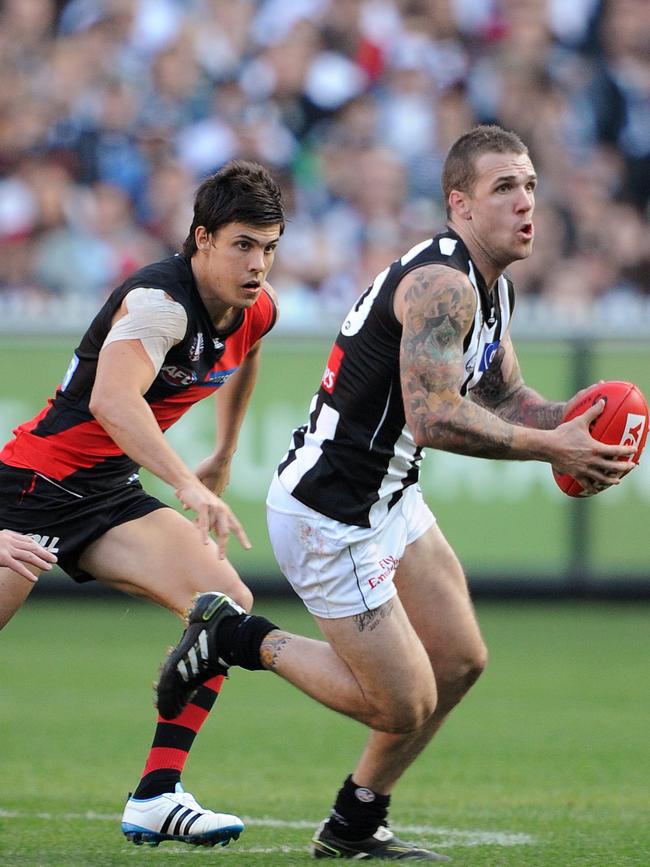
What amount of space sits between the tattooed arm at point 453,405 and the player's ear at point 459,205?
1.40 ft

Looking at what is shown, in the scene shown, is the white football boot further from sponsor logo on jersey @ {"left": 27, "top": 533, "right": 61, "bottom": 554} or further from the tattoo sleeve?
the tattoo sleeve

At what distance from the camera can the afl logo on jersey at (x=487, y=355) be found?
5172mm

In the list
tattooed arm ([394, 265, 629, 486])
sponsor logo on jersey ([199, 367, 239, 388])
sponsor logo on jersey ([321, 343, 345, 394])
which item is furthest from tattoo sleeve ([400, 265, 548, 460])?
sponsor logo on jersey ([199, 367, 239, 388])

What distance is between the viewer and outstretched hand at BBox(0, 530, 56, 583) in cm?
493

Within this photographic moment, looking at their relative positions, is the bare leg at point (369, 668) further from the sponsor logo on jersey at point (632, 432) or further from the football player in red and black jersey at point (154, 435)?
the sponsor logo on jersey at point (632, 432)

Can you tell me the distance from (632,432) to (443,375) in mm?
738

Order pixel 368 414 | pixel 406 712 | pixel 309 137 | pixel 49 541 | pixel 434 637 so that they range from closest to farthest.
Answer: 1. pixel 406 712
2. pixel 368 414
3. pixel 434 637
4. pixel 49 541
5. pixel 309 137

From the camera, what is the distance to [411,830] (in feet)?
19.0

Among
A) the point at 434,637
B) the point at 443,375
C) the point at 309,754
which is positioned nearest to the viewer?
the point at 443,375

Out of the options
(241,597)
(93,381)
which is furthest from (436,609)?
(93,381)

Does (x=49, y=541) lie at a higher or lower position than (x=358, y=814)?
higher

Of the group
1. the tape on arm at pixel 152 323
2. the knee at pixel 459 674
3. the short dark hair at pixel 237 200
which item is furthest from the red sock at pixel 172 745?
the short dark hair at pixel 237 200

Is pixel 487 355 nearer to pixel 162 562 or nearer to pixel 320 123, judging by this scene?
pixel 162 562

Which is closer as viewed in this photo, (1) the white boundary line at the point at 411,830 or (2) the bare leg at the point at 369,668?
(2) the bare leg at the point at 369,668
